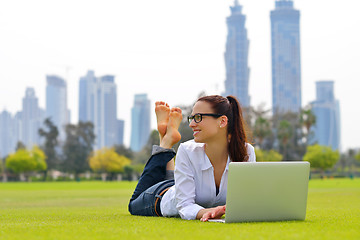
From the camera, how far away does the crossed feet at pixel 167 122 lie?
6000 millimetres

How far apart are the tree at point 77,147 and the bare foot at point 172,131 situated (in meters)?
81.0

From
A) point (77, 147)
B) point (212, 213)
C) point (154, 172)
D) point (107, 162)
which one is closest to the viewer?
point (212, 213)

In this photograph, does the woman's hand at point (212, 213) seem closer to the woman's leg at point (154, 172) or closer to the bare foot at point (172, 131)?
the woman's leg at point (154, 172)

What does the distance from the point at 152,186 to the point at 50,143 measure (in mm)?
85593

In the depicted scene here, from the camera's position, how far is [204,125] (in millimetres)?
4777

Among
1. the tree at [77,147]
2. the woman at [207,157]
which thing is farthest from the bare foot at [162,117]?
the tree at [77,147]

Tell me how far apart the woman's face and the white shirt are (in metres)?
0.13

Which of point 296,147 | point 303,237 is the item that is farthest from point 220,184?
point 296,147

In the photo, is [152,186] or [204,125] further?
[152,186]

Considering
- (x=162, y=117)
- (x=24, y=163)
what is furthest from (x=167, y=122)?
(x=24, y=163)

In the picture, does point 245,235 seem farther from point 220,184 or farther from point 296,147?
point 296,147

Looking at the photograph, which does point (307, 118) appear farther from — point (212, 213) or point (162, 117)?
point (212, 213)

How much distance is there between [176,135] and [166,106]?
550 mm

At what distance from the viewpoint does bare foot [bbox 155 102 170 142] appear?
6219 mm
